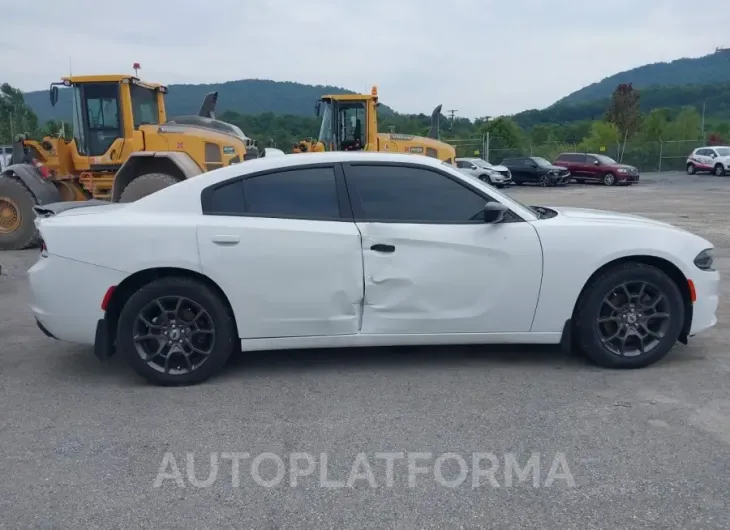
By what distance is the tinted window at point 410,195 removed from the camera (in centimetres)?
495

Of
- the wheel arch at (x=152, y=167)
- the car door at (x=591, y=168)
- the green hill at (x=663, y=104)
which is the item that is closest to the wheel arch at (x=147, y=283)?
the wheel arch at (x=152, y=167)

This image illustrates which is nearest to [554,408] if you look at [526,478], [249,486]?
[526,478]

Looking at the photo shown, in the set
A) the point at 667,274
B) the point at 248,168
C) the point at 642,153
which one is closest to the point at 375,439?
the point at 248,168

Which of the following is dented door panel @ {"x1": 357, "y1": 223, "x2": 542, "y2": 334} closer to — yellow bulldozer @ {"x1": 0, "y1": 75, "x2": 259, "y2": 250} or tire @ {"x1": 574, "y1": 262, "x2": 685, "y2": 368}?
tire @ {"x1": 574, "y1": 262, "x2": 685, "y2": 368}

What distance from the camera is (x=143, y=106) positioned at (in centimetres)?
1230

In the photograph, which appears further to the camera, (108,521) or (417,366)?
(417,366)

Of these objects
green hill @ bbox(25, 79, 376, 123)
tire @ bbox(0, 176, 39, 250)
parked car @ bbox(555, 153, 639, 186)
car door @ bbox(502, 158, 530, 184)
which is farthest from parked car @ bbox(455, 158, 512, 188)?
green hill @ bbox(25, 79, 376, 123)

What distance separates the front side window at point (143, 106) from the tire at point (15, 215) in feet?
6.96

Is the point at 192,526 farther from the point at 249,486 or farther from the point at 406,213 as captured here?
the point at 406,213

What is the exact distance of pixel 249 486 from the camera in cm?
342

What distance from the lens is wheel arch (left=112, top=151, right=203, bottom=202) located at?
11078 mm

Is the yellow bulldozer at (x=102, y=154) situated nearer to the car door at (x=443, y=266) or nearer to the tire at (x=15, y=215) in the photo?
the tire at (x=15, y=215)

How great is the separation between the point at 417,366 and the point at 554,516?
83.2 inches

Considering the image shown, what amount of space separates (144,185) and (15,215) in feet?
7.96
